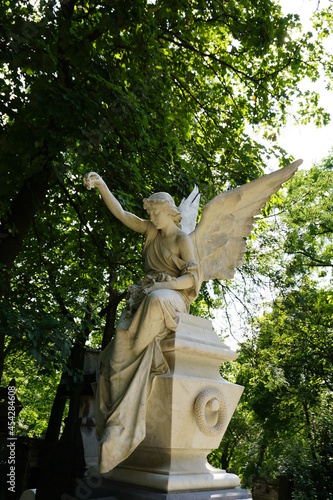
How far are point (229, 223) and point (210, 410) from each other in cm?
185

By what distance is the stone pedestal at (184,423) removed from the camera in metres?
3.90

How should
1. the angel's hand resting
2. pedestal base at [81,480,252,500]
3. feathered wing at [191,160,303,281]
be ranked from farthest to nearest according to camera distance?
feathered wing at [191,160,303,281]
the angel's hand resting
pedestal base at [81,480,252,500]

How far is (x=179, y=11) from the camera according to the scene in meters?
8.27

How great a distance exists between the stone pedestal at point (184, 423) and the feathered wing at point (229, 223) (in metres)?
0.86

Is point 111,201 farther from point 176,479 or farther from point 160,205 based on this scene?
point 176,479

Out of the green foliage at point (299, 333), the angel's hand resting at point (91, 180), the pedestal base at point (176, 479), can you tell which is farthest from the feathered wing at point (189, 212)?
the green foliage at point (299, 333)

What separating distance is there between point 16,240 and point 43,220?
2406 millimetres

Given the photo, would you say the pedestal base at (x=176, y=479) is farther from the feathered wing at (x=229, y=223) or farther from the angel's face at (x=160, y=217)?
the angel's face at (x=160, y=217)

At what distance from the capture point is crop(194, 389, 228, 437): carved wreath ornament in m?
4.07

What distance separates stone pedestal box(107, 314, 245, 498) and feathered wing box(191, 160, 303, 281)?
0.86 meters

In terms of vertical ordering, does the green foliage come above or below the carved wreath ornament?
above

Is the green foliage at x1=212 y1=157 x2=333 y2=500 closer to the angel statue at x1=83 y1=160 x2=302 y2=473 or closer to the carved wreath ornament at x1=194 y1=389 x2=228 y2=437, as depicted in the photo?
the angel statue at x1=83 y1=160 x2=302 y2=473

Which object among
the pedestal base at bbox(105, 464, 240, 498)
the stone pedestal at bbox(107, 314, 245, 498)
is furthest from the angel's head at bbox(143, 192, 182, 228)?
the pedestal base at bbox(105, 464, 240, 498)

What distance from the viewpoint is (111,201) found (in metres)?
4.71
